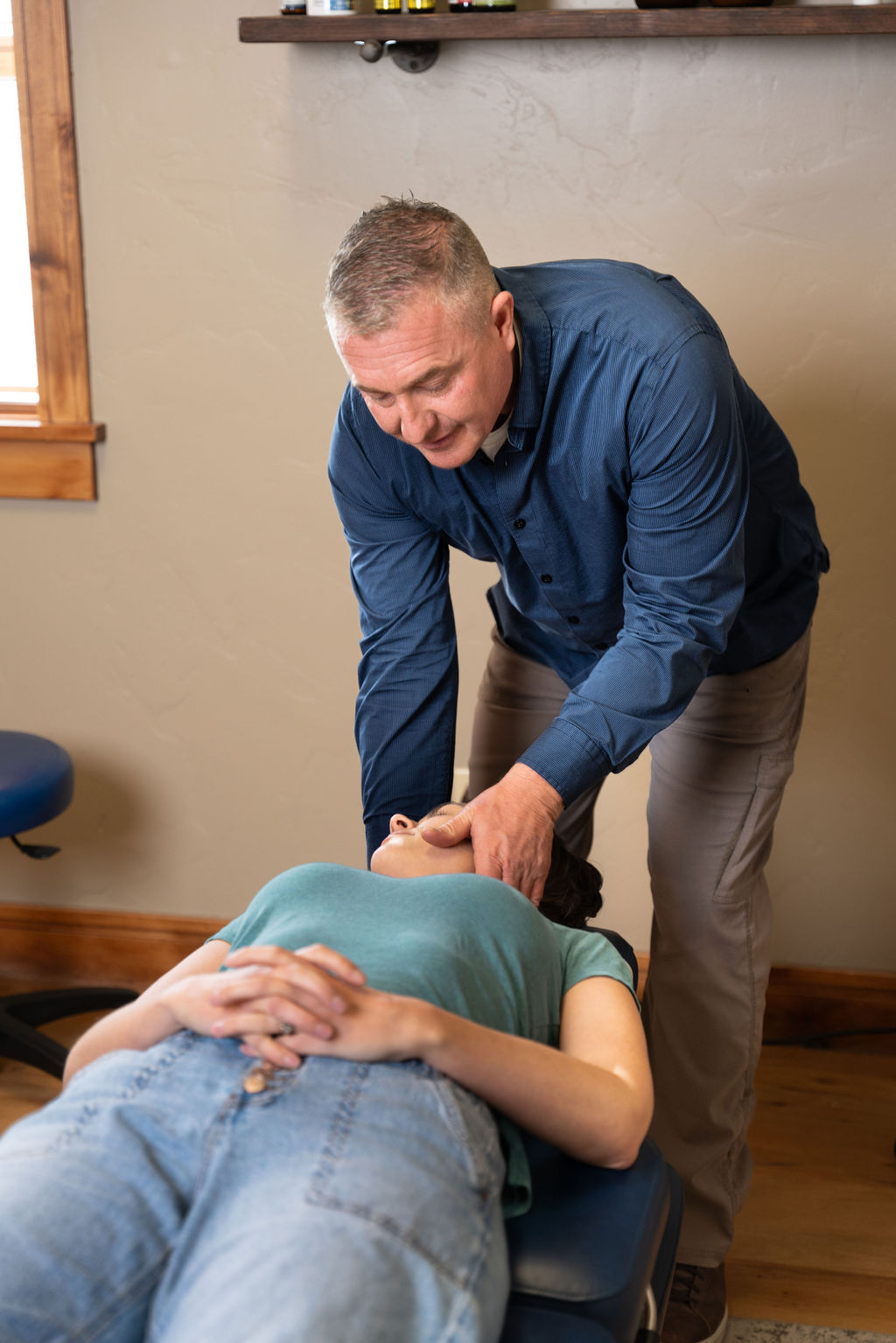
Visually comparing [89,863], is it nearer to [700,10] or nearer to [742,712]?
[742,712]

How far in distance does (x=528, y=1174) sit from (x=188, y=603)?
5.31 feet

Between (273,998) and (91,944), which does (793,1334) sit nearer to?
(273,998)

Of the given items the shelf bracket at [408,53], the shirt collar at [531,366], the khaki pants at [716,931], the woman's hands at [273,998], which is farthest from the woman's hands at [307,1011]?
the shelf bracket at [408,53]

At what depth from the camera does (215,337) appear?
224cm

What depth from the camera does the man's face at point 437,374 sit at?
1247 mm

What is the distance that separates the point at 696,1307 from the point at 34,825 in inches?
49.7

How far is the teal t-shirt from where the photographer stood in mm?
1051

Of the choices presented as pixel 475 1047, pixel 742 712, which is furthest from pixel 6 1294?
pixel 742 712

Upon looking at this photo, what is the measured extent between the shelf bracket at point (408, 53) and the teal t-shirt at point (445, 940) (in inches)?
58.7

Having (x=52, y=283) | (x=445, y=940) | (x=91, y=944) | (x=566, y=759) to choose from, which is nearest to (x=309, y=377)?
(x=52, y=283)

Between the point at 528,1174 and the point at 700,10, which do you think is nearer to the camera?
the point at 528,1174

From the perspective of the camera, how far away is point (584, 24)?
6.10 ft

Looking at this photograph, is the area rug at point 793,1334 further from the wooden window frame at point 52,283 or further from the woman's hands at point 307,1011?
the wooden window frame at point 52,283

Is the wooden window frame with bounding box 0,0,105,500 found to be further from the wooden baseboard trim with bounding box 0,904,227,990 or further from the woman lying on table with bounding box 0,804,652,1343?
the woman lying on table with bounding box 0,804,652,1343
